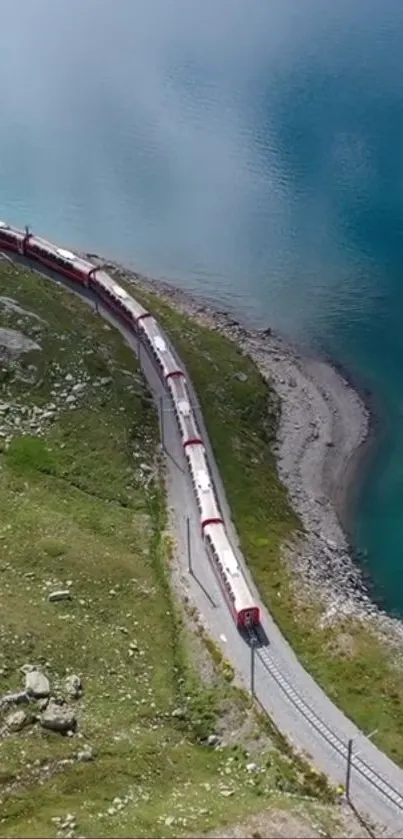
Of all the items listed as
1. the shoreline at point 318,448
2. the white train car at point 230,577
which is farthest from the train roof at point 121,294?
the white train car at point 230,577

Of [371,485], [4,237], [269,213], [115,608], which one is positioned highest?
[269,213]

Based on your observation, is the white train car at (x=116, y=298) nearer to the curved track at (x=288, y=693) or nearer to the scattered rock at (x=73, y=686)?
the curved track at (x=288, y=693)

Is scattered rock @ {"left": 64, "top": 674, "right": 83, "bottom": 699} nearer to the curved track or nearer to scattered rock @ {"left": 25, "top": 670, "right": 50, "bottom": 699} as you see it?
scattered rock @ {"left": 25, "top": 670, "right": 50, "bottom": 699}

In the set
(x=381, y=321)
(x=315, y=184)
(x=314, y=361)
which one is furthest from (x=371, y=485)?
(x=315, y=184)

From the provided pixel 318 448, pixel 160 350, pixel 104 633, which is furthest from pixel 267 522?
pixel 160 350

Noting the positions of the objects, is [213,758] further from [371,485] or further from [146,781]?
[371,485]

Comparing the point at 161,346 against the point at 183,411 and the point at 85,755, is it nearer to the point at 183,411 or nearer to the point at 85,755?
the point at 183,411
